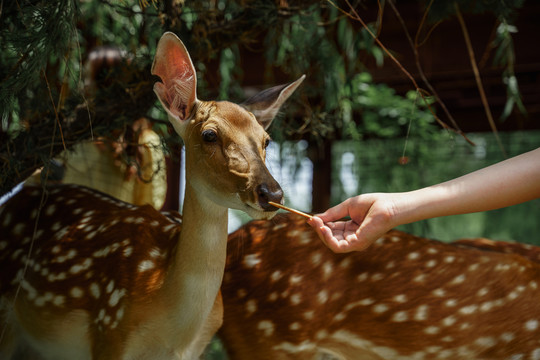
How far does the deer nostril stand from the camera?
52.7 inches

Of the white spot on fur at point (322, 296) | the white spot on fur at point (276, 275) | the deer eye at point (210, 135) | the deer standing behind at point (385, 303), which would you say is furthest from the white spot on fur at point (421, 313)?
the deer eye at point (210, 135)

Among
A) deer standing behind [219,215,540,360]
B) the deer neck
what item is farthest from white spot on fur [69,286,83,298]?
deer standing behind [219,215,540,360]

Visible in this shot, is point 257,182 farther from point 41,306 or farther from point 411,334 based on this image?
point 41,306

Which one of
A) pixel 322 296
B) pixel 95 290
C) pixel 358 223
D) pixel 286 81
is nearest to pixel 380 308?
pixel 322 296

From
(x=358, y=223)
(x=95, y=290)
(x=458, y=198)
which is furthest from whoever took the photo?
(x=95, y=290)

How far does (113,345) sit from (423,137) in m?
2.43

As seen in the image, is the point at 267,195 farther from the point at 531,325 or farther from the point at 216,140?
the point at 531,325

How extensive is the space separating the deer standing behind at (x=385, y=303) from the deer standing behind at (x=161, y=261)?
184mm

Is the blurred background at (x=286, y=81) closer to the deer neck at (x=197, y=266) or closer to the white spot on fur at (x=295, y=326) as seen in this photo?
the deer neck at (x=197, y=266)

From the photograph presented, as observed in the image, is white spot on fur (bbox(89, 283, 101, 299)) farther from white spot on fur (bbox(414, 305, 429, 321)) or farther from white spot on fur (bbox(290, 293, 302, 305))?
white spot on fur (bbox(414, 305, 429, 321))

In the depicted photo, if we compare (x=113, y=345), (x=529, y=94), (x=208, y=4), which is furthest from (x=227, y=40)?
(x=529, y=94)

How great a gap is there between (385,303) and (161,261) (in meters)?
0.68

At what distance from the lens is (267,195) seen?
134 centimetres

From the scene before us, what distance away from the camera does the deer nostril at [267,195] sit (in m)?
1.34
